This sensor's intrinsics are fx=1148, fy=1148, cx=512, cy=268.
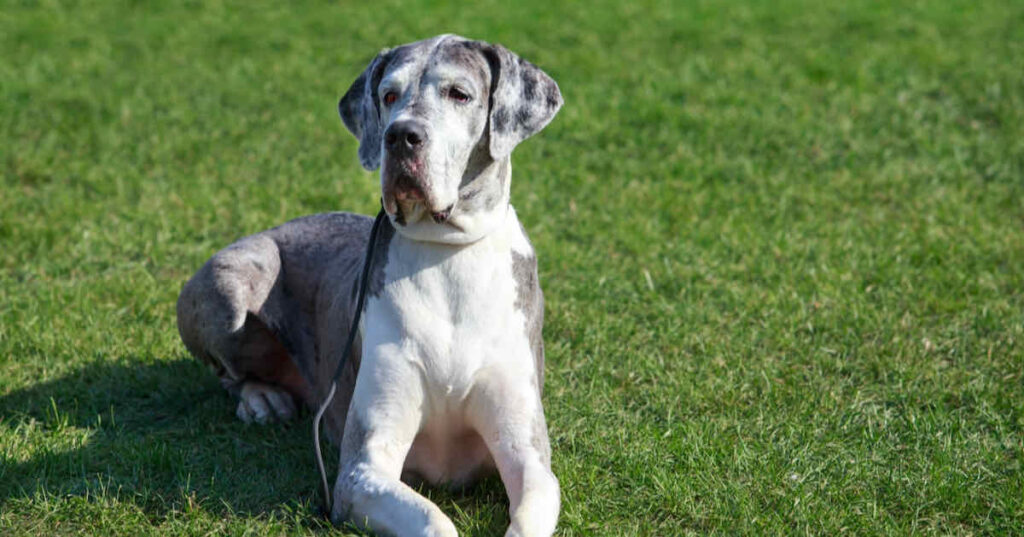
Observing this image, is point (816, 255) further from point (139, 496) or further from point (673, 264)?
point (139, 496)

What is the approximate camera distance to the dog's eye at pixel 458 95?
398 centimetres

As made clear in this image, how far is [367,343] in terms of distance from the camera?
414 cm

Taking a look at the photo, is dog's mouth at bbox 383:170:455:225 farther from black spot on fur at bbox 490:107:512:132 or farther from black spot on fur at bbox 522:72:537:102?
black spot on fur at bbox 522:72:537:102

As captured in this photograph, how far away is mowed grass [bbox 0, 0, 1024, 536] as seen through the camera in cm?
441

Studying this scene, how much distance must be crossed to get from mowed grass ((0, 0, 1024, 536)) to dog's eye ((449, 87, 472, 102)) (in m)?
1.47

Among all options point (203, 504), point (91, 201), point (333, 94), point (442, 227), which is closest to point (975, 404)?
point (442, 227)

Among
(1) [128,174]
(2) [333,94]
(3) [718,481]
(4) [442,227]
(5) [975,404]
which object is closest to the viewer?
(4) [442,227]

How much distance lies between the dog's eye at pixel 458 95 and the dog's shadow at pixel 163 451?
1.44 m

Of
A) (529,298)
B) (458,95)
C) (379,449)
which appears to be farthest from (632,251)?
(379,449)

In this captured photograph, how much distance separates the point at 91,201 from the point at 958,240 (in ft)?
19.4

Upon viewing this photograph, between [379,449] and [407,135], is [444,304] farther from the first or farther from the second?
[407,135]

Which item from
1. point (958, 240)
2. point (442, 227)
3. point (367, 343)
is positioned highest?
point (442, 227)

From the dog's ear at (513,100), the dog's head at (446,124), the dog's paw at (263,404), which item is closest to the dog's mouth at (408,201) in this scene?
the dog's head at (446,124)

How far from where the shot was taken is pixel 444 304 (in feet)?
13.4
